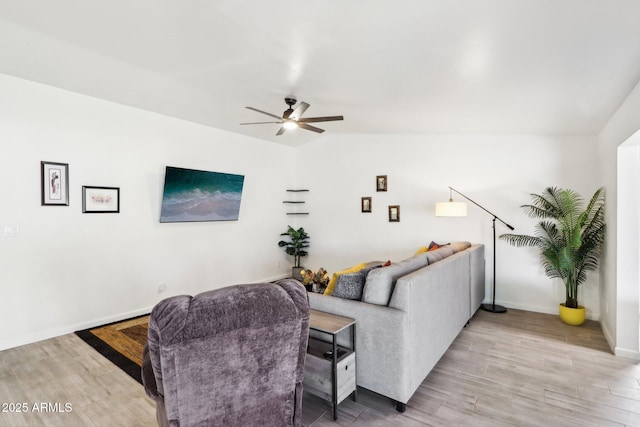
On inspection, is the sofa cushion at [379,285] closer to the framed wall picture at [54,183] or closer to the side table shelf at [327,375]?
the side table shelf at [327,375]

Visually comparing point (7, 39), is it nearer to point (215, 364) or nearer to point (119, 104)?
point (119, 104)

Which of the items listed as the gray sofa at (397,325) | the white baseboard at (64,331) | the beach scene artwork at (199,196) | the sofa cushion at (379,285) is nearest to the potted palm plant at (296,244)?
the beach scene artwork at (199,196)

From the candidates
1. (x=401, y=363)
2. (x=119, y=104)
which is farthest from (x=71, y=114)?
(x=401, y=363)

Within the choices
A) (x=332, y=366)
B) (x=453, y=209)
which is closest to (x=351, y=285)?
(x=332, y=366)

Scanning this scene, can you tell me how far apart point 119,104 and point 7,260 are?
82.5 inches

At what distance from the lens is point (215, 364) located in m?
1.44

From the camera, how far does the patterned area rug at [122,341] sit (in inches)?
115

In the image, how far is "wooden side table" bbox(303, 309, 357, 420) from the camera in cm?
212

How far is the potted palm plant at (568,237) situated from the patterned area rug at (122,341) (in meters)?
4.61

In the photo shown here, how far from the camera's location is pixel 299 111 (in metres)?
3.57

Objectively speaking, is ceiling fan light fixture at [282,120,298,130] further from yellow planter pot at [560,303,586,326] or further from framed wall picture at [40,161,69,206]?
yellow planter pot at [560,303,586,326]

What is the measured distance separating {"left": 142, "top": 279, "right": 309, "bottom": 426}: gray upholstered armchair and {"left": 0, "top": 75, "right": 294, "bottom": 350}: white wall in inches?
106

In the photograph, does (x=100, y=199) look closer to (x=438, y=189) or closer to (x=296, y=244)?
(x=296, y=244)

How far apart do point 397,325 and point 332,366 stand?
51cm
